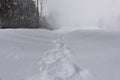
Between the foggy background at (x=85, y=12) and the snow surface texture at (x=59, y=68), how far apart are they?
11752 millimetres

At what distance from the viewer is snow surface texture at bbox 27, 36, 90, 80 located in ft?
3.92

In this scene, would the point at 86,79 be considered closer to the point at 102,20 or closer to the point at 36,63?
the point at 36,63

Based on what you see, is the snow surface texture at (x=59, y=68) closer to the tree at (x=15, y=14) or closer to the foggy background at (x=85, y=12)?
the tree at (x=15, y=14)

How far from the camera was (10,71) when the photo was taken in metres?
1.26

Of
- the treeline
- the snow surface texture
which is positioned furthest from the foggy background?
the snow surface texture

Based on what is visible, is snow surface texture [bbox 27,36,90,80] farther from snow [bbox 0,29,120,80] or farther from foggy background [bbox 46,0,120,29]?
foggy background [bbox 46,0,120,29]

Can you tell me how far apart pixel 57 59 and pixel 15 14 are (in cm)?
739

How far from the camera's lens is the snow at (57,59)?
120 centimetres

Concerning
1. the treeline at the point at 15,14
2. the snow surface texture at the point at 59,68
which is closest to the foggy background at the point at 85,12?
the treeline at the point at 15,14

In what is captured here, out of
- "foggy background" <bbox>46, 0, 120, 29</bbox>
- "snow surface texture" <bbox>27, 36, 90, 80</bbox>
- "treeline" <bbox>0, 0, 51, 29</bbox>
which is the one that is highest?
"snow surface texture" <bbox>27, 36, 90, 80</bbox>

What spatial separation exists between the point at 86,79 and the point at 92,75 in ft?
0.14

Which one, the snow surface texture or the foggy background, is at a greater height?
the snow surface texture

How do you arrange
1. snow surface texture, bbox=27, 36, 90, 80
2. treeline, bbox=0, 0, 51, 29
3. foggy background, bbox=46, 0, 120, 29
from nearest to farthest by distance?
1. snow surface texture, bbox=27, 36, 90, 80
2. treeline, bbox=0, 0, 51, 29
3. foggy background, bbox=46, 0, 120, 29

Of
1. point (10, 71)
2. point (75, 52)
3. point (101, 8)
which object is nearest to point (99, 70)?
point (75, 52)
